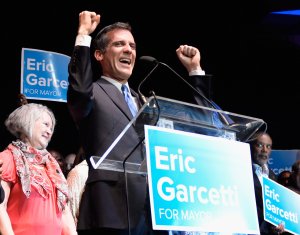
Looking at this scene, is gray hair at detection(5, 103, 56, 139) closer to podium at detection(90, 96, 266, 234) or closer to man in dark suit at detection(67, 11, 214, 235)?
man in dark suit at detection(67, 11, 214, 235)

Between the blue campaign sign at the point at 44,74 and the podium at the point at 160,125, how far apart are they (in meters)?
3.40

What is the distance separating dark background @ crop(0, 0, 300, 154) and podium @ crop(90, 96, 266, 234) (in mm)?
4906

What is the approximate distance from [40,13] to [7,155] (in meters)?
4.63

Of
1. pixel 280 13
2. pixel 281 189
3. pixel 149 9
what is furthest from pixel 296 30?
pixel 281 189

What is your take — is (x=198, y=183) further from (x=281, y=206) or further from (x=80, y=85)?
(x=281, y=206)

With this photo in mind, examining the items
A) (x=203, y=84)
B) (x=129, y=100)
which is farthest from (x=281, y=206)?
(x=129, y=100)

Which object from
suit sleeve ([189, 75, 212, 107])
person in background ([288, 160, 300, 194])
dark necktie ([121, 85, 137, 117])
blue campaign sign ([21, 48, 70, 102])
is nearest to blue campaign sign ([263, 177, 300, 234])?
suit sleeve ([189, 75, 212, 107])

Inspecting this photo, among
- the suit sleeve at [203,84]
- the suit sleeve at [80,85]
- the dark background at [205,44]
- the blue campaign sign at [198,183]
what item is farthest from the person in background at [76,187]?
the dark background at [205,44]

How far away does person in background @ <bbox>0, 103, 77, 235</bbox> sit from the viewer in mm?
2844

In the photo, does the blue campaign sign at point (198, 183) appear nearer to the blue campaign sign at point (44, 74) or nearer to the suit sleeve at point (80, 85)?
the suit sleeve at point (80, 85)

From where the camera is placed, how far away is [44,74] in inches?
217

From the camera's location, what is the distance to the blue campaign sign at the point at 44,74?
5.40 m

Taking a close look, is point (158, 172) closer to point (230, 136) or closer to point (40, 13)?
point (230, 136)

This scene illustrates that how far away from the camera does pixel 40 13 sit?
733 centimetres
